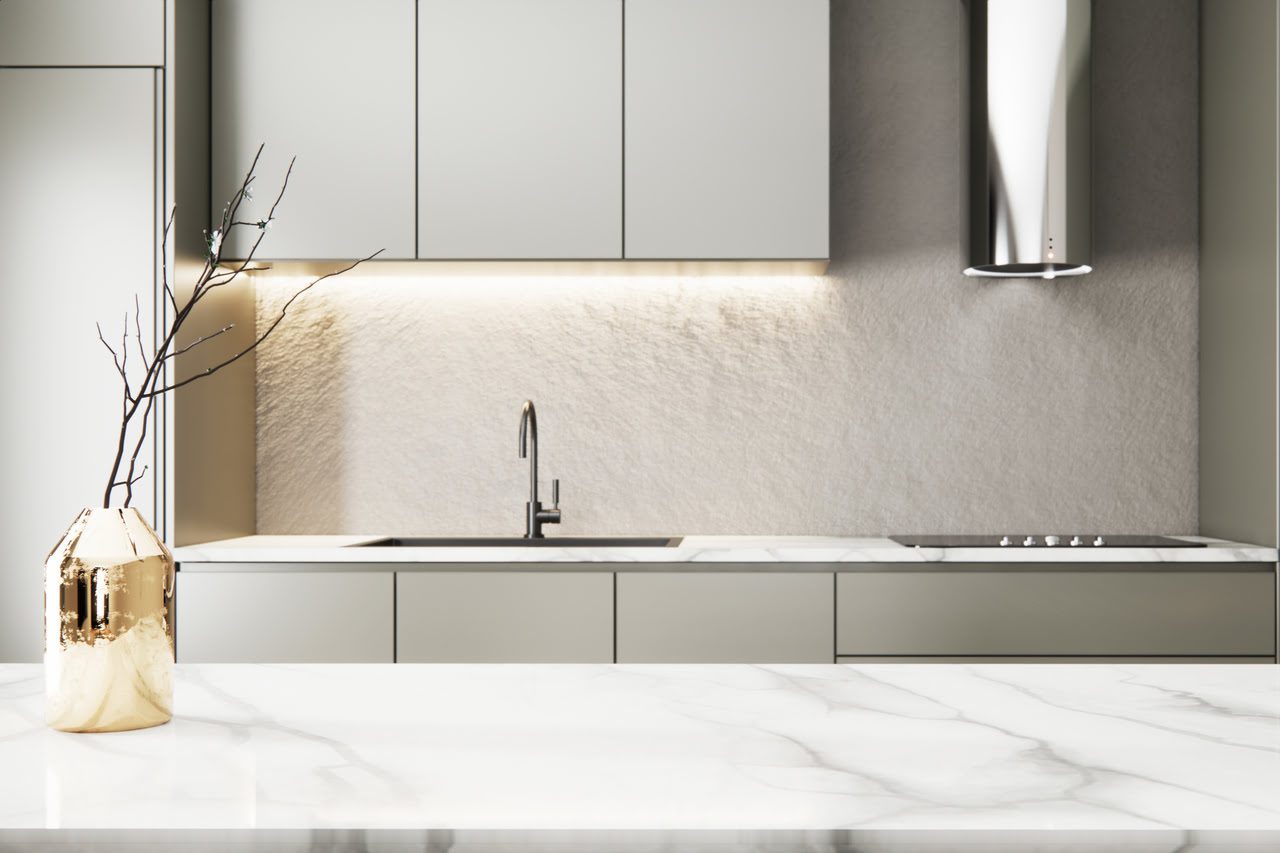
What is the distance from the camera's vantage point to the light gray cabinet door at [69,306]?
2406 millimetres

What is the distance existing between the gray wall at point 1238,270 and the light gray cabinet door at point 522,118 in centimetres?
161

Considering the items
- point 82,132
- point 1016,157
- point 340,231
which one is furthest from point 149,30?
point 1016,157

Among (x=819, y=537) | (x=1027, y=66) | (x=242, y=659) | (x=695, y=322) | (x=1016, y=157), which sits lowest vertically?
(x=242, y=659)

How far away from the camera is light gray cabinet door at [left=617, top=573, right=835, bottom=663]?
231cm

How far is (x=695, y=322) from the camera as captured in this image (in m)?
2.92

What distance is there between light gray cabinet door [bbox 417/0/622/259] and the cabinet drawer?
3.79ft

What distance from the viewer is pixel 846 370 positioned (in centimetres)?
290

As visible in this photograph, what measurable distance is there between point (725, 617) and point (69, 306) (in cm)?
176

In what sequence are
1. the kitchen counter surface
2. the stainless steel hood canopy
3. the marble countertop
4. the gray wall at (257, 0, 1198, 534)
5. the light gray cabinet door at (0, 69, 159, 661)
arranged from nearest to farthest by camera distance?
the kitchen counter surface
the marble countertop
the light gray cabinet door at (0, 69, 159, 661)
the stainless steel hood canopy
the gray wall at (257, 0, 1198, 534)

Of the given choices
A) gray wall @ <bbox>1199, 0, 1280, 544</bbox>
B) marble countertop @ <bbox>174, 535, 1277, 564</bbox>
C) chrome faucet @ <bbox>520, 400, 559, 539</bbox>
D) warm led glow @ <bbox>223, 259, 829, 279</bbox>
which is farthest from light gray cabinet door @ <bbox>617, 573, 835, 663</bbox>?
gray wall @ <bbox>1199, 0, 1280, 544</bbox>

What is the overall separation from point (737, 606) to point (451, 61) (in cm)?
157

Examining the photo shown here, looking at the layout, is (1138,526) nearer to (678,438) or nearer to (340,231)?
(678,438)

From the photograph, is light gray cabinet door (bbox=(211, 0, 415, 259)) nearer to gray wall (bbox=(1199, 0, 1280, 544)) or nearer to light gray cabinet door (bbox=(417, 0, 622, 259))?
light gray cabinet door (bbox=(417, 0, 622, 259))

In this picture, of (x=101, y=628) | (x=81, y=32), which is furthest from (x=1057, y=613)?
(x=81, y=32)
